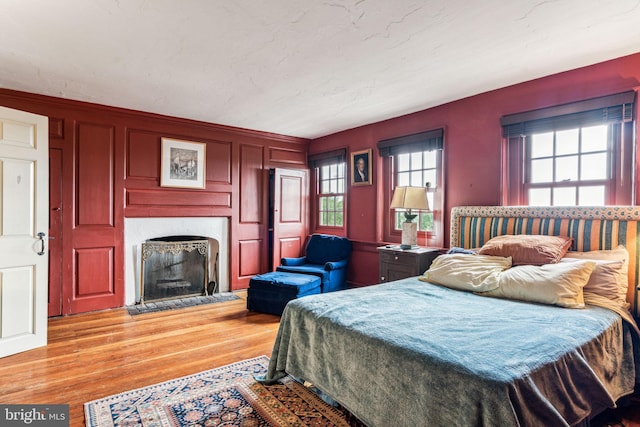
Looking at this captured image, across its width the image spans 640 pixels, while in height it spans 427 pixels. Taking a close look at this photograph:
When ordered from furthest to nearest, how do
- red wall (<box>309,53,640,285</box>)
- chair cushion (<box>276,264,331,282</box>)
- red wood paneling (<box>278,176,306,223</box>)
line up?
red wood paneling (<box>278,176,306,223</box>) → chair cushion (<box>276,264,331,282</box>) → red wall (<box>309,53,640,285</box>)

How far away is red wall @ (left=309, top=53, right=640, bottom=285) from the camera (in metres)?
2.81

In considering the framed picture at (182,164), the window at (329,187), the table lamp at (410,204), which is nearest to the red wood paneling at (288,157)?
the window at (329,187)

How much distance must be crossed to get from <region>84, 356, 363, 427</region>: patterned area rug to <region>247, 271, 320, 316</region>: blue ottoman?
142 cm

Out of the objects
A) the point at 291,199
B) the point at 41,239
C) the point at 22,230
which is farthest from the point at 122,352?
the point at 291,199

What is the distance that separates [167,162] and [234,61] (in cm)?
227

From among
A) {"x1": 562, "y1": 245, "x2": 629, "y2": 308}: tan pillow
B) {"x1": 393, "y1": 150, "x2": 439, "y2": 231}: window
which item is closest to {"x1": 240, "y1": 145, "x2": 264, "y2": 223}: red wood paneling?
{"x1": 393, "y1": 150, "x2": 439, "y2": 231}: window

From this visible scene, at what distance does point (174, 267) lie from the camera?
4.74 meters

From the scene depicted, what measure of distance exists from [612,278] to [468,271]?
88 cm

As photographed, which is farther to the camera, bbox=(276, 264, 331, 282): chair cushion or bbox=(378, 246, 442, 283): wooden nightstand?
bbox=(276, 264, 331, 282): chair cushion

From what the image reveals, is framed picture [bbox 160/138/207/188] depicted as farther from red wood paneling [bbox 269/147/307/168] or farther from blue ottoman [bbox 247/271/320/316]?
blue ottoman [bbox 247/271/320/316]

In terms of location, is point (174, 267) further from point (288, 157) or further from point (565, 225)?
point (565, 225)

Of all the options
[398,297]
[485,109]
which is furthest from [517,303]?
[485,109]

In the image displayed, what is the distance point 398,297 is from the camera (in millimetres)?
2393

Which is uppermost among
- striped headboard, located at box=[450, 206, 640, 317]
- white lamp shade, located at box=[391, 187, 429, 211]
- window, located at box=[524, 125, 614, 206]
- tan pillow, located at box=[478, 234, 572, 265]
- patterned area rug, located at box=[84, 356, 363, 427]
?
window, located at box=[524, 125, 614, 206]
